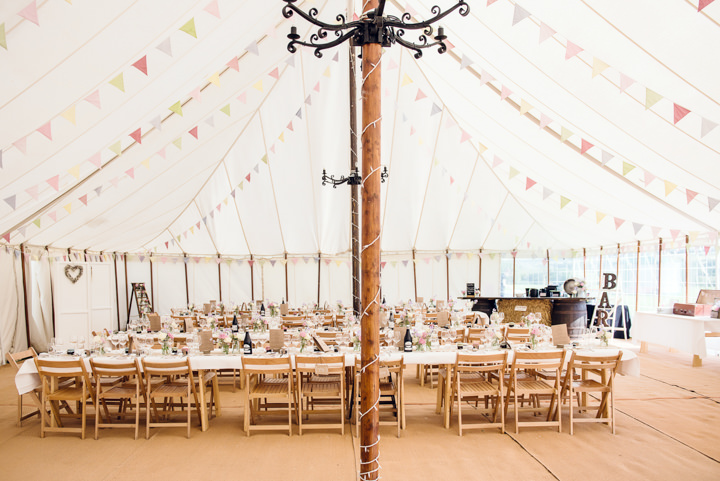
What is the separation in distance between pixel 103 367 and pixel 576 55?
5.90 meters

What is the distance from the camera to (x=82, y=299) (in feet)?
37.1

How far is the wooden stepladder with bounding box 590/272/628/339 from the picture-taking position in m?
10.9

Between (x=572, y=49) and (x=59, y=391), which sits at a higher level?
(x=572, y=49)

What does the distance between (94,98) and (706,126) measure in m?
6.26

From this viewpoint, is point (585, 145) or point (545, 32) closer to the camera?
point (545, 32)

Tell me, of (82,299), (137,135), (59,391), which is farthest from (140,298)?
(59,391)

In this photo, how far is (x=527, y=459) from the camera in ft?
14.5

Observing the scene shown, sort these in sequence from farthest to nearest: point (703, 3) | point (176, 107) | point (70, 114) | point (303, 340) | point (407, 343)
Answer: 1. point (176, 107)
2. point (303, 340)
3. point (407, 343)
4. point (70, 114)
5. point (703, 3)

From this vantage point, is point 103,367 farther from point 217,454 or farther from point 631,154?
point 631,154

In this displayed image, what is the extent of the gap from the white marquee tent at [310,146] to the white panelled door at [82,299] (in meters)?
0.06

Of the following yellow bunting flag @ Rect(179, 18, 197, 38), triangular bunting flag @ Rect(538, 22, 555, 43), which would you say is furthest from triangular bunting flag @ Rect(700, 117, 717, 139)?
yellow bunting flag @ Rect(179, 18, 197, 38)

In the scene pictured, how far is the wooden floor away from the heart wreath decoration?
5786 millimetres

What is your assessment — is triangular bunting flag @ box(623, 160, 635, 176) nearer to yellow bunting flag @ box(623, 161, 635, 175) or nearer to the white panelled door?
yellow bunting flag @ box(623, 161, 635, 175)

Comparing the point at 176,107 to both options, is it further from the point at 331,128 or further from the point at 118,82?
the point at 331,128
